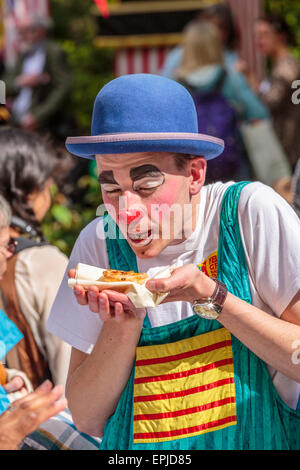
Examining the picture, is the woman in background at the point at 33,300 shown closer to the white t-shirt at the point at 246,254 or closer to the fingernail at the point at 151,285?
the white t-shirt at the point at 246,254

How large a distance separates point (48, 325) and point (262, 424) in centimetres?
65

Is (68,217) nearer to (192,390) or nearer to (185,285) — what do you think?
(192,390)

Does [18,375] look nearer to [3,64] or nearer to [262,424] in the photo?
[262,424]

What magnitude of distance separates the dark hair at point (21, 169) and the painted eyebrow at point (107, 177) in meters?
1.06

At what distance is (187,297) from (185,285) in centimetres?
5

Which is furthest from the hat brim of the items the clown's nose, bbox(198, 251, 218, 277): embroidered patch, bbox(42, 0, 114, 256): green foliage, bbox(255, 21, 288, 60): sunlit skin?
bbox(255, 21, 288, 60): sunlit skin

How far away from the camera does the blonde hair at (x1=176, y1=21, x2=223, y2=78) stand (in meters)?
4.87

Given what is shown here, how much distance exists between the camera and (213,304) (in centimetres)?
159

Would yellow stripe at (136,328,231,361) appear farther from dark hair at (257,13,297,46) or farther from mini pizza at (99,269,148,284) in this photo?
dark hair at (257,13,297,46)

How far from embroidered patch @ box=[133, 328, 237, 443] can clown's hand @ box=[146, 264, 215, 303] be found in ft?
0.58

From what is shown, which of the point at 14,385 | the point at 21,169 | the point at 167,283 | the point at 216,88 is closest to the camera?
the point at 167,283

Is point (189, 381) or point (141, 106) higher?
point (141, 106)

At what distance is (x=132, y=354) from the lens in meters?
1.75

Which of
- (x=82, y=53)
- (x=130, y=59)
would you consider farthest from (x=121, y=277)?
(x=82, y=53)
